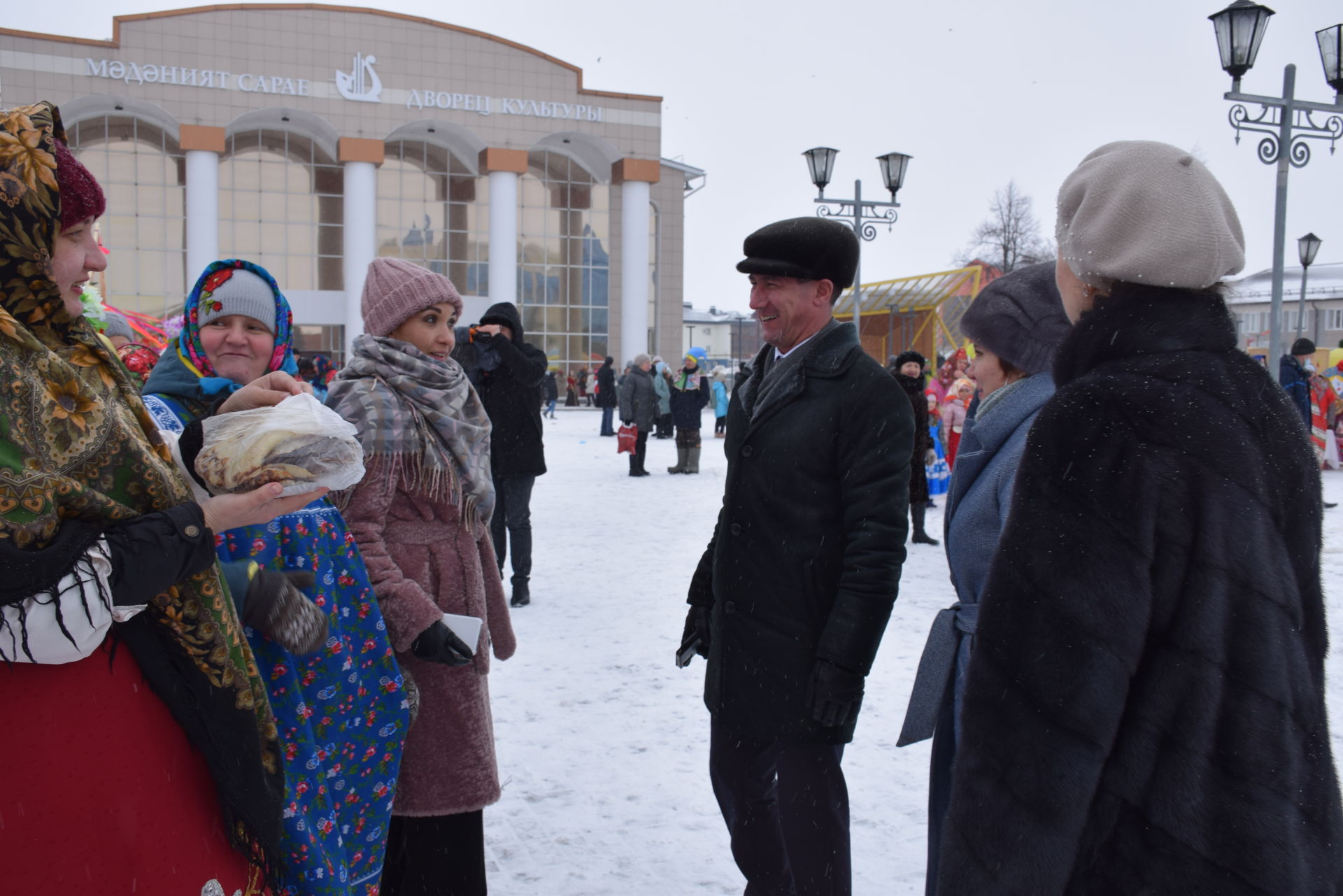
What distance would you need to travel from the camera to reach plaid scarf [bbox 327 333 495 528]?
2.32 m

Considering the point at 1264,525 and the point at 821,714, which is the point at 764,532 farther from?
the point at 1264,525

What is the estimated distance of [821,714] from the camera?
7.16 feet

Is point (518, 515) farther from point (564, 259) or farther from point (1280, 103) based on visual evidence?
point (564, 259)

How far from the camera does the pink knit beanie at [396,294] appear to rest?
2480mm

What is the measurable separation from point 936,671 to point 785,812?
1.66ft

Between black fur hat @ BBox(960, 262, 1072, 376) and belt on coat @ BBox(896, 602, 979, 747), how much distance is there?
23.2 inches

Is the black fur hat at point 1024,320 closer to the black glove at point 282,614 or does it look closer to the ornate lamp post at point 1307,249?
the black glove at point 282,614

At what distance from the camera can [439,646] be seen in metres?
2.20

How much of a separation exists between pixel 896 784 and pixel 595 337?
30.1 m

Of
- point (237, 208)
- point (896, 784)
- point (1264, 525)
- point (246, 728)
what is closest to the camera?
point (1264, 525)

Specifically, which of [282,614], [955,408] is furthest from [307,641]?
[955,408]

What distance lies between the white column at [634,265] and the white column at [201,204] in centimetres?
1238

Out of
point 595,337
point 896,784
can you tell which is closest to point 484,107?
point 595,337

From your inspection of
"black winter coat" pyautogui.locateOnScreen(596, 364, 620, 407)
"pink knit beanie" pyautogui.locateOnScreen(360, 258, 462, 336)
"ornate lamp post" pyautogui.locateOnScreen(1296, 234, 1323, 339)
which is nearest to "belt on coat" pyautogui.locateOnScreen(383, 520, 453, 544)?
"pink knit beanie" pyautogui.locateOnScreen(360, 258, 462, 336)
